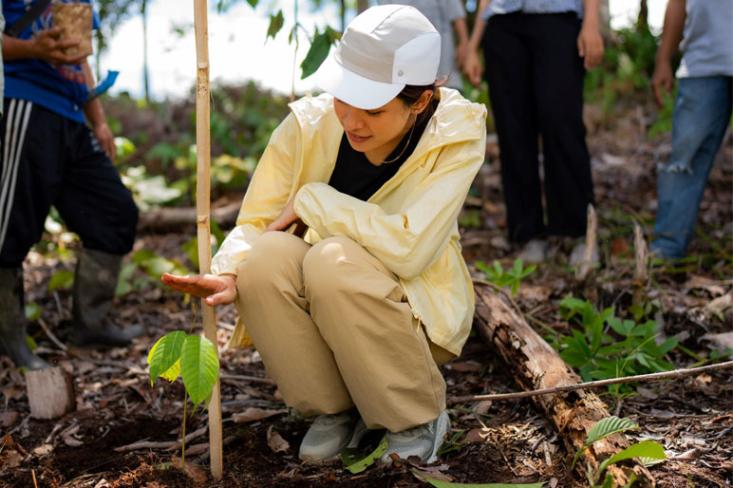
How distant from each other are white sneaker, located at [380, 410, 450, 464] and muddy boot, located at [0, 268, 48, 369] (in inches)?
60.0

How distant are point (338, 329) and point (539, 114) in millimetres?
2096

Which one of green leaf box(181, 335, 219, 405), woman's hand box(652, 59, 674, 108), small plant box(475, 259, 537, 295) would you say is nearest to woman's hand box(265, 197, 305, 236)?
green leaf box(181, 335, 219, 405)

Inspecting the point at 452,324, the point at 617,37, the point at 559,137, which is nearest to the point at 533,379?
the point at 452,324

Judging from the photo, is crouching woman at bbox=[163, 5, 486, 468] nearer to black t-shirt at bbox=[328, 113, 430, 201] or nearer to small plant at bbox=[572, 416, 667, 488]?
black t-shirt at bbox=[328, 113, 430, 201]

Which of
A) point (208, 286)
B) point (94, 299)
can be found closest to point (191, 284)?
point (208, 286)

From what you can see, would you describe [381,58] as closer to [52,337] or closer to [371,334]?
→ [371,334]

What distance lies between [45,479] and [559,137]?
2.57 m

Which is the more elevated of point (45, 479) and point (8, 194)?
point (8, 194)

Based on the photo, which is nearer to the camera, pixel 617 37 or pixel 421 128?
pixel 421 128

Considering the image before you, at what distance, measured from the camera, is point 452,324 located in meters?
2.19

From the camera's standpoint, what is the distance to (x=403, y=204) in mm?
2195

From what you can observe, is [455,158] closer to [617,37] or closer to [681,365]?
[681,365]

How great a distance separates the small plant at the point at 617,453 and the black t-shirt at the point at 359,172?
2.88ft

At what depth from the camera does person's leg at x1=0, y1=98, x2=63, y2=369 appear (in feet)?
9.41
